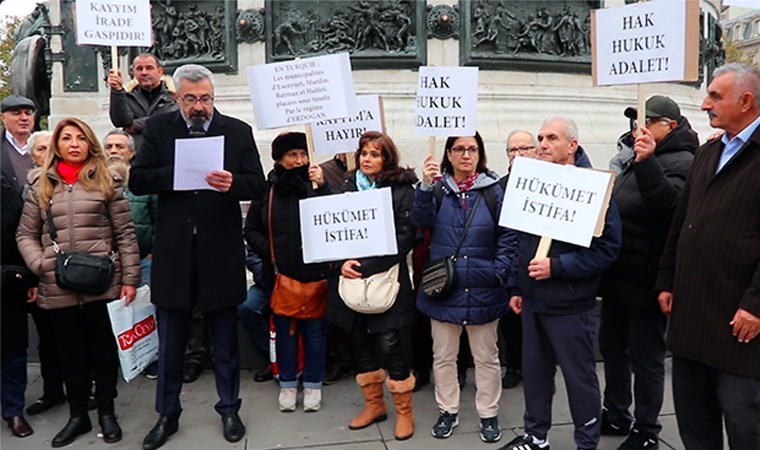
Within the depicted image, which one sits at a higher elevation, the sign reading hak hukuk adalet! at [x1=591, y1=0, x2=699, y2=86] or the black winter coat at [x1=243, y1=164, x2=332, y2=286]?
the sign reading hak hukuk adalet! at [x1=591, y1=0, x2=699, y2=86]

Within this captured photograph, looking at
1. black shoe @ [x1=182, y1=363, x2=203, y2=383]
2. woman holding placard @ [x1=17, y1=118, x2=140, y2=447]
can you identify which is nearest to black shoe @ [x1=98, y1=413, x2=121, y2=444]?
woman holding placard @ [x1=17, y1=118, x2=140, y2=447]

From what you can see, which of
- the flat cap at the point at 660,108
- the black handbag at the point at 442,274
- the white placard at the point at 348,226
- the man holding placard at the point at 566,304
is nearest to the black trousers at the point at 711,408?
the man holding placard at the point at 566,304

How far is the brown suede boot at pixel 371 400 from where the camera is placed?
4660 mm

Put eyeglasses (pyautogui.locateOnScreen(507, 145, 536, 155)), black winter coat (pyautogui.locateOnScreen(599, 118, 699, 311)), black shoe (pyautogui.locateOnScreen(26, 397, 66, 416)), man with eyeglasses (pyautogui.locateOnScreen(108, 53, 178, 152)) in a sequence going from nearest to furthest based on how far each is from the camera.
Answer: black winter coat (pyautogui.locateOnScreen(599, 118, 699, 311)), black shoe (pyautogui.locateOnScreen(26, 397, 66, 416)), eyeglasses (pyautogui.locateOnScreen(507, 145, 536, 155)), man with eyeglasses (pyautogui.locateOnScreen(108, 53, 178, 152))

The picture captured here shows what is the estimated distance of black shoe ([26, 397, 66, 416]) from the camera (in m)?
5.00

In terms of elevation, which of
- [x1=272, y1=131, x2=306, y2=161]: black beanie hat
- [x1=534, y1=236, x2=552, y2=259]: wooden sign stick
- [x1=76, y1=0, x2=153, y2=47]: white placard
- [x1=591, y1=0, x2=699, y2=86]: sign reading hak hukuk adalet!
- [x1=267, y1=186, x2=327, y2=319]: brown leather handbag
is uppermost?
[x1=76, y1=0, x2=153, y2=47]: white placard

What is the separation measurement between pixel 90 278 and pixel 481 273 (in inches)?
98.5

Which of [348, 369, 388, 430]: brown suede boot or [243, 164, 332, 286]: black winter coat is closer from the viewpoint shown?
[348, 369, 388, 430]: brown suede boot

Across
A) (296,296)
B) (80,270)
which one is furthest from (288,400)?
(80,270)

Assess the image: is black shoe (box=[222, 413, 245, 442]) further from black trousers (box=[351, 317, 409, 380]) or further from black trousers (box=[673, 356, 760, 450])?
black trousers (box=[673, 356, 760, 450])

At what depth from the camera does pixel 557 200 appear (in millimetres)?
3875

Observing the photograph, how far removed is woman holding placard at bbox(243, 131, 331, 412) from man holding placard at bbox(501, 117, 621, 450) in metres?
1.57

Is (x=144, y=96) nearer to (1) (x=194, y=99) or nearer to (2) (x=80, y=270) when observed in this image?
(1) (x=194, y=99)

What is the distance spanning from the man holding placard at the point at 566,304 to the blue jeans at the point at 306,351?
1650mm
